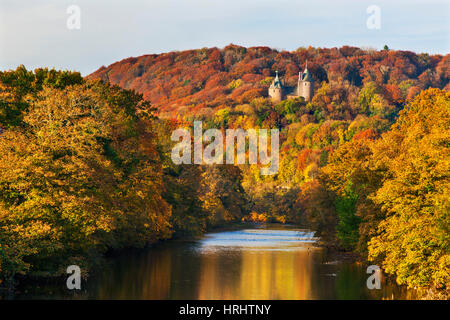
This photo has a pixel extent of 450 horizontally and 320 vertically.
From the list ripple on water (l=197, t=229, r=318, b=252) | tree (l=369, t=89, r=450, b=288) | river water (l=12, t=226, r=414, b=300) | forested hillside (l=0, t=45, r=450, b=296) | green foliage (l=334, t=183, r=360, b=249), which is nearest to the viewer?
tree (l=369, t=89, r=450, b=288)

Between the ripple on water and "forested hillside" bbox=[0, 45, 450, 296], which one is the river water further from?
"forested hillside" bbox=[0, 45, 450, 296]

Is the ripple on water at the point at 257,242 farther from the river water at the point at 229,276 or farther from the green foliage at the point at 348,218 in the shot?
the green foliage at the point at 348,218

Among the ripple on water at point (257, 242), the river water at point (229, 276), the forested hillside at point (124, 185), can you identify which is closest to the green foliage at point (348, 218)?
the forested hillside at point (124, 185)

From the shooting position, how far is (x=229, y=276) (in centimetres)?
4091

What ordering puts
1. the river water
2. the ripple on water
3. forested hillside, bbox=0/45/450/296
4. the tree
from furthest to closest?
the ripple on water
the river water
forested hillside, bbox=0/45/450/296
the tree

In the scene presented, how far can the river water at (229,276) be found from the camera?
3375 centimetres

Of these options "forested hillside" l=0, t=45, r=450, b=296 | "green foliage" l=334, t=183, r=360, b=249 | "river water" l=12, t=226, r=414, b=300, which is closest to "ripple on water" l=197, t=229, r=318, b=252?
"river water" l=12, t=226, r=414, b=300

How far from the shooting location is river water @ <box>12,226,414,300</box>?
33.8 meters

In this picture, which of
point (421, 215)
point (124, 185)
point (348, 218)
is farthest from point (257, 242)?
point (421, 215)

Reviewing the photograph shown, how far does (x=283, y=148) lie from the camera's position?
160125mm

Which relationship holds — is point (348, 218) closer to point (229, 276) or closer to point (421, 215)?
point (229, 276)

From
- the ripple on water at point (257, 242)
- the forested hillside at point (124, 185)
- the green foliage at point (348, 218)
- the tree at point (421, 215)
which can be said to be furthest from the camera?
the ripple on water at point (257, 242)

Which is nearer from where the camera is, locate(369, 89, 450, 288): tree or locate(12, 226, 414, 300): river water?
locate(369, 89, 450, 288): tree
